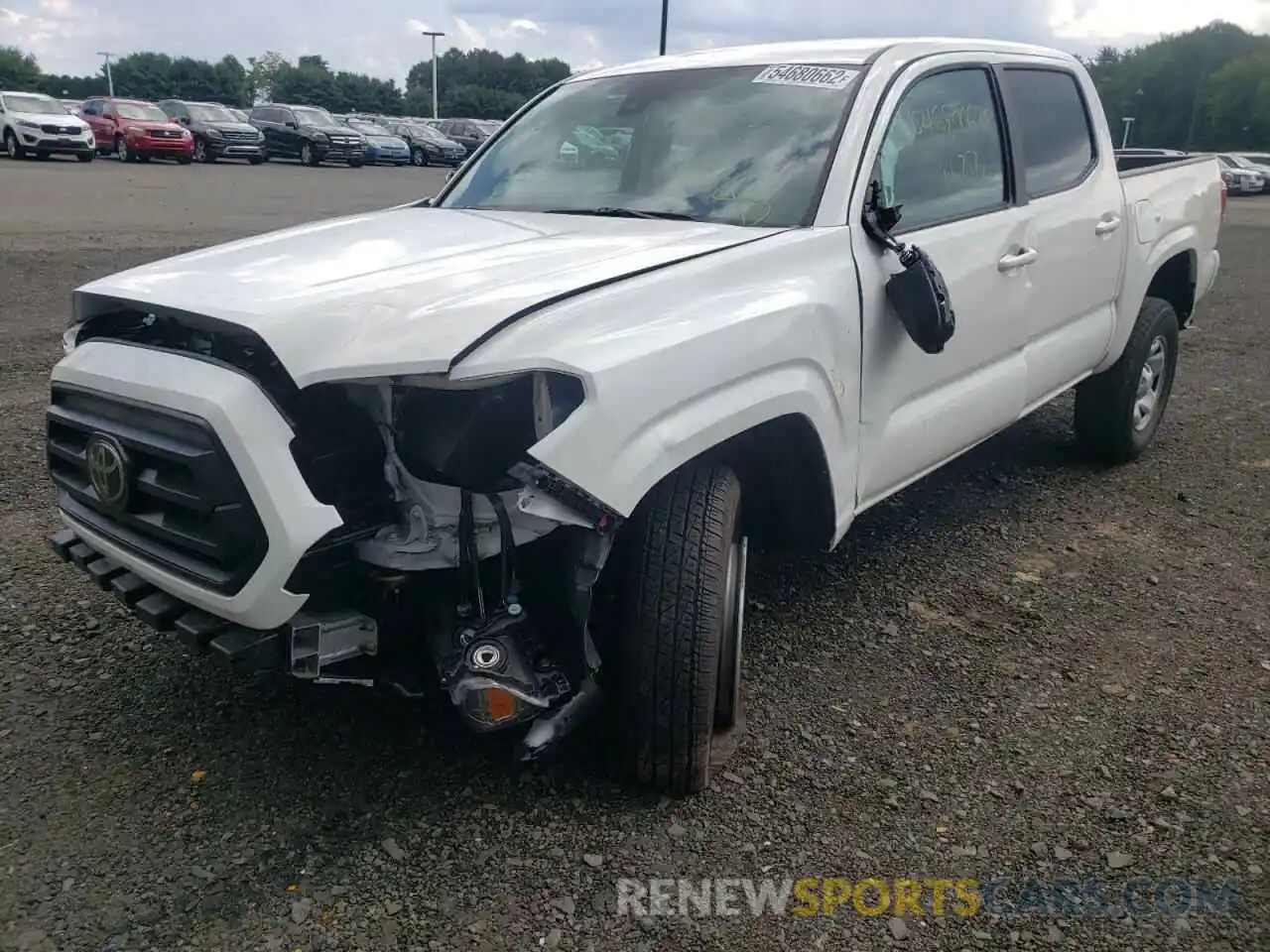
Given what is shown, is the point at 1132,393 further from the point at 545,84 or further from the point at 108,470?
the point at 545,84

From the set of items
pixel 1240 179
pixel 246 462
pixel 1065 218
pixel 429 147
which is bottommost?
pixel 246 462

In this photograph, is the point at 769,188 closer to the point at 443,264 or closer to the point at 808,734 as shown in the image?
the point at 443,264

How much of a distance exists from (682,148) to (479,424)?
1.67 metres

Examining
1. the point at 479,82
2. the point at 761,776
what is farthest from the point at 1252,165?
the point at 479,82

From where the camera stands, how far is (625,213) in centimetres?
338

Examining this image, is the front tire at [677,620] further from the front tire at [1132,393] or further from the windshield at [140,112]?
the windshield at [140,112]

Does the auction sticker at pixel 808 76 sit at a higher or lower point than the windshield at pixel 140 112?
lower

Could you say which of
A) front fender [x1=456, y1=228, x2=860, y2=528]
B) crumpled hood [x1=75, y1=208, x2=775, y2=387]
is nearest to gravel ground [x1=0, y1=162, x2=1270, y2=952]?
front fender [x1=456, y1=228, x2=860, y2=528]

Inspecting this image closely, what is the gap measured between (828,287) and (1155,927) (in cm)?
168

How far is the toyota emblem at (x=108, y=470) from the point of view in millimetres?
2451

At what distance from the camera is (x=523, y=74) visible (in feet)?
284

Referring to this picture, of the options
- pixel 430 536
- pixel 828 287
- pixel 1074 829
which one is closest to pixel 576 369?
pixel 430 536

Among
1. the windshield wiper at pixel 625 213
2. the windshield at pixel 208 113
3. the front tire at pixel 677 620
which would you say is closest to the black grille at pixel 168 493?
the front tire at pixel 677 620

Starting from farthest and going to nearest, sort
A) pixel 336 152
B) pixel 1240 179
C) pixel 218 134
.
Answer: pixel 1240 179
pixel 336 152
pixel 218 134
